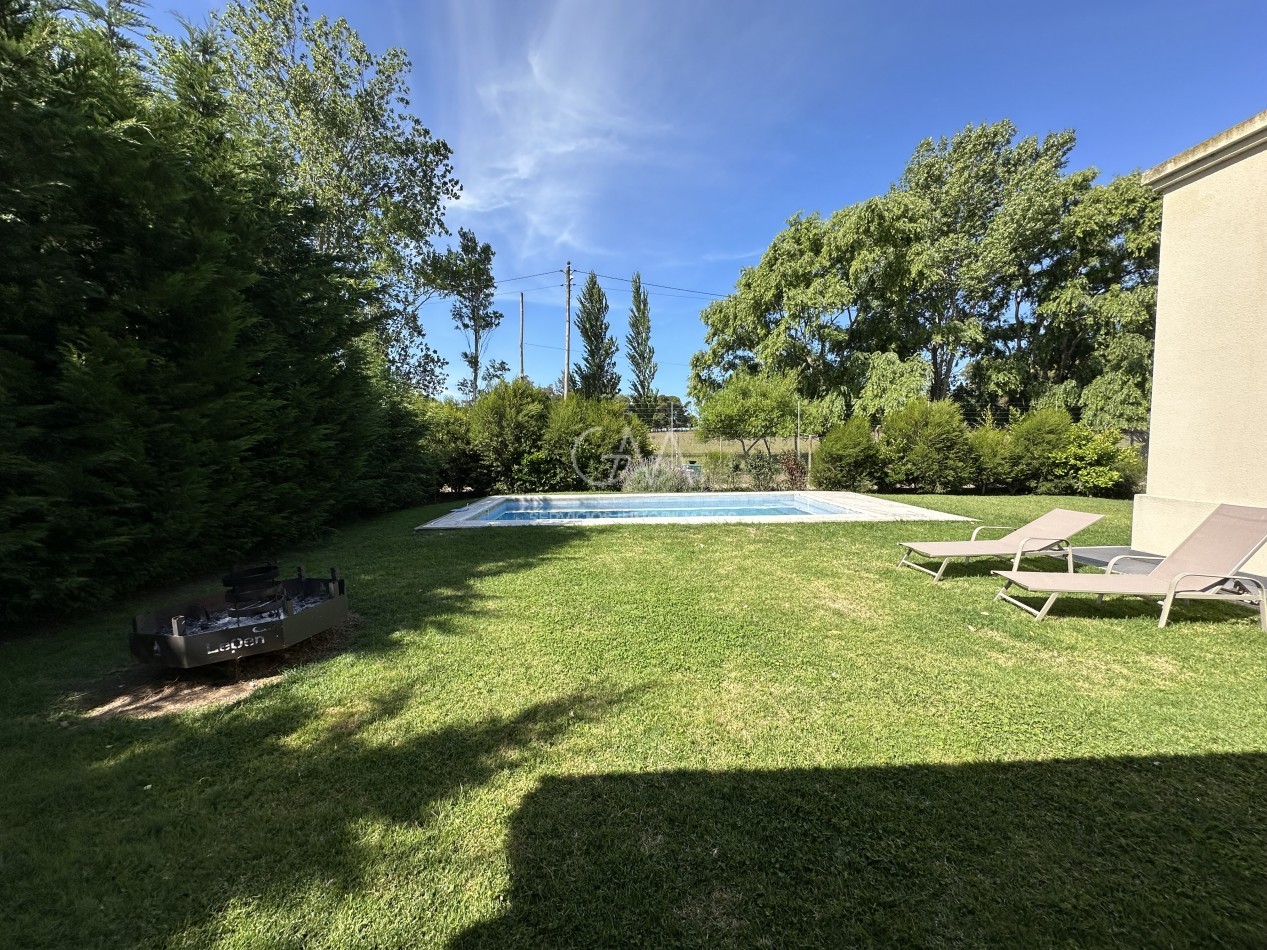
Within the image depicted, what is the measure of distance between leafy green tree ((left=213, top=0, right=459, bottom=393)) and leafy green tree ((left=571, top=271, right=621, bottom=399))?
9293 mm

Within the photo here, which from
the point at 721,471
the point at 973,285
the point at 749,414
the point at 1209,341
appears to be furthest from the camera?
the point at 973,285

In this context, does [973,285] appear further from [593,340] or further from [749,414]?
[593,340]

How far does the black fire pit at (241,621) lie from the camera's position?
109 inches

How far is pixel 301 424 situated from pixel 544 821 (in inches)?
261

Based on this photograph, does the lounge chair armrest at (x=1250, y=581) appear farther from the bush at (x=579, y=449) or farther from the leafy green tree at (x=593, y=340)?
the leafy green tree at (x=593, y=340)

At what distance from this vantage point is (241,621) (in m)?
3.08

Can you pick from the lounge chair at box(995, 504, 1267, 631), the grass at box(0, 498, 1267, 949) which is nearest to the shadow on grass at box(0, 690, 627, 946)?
the grass at box(0, 498, 1267, 949)

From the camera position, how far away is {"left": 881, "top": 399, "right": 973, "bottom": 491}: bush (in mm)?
12742

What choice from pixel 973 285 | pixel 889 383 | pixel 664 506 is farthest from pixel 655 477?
pixel 973 285

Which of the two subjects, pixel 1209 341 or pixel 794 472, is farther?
pixel 794 472

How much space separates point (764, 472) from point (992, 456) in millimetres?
5788

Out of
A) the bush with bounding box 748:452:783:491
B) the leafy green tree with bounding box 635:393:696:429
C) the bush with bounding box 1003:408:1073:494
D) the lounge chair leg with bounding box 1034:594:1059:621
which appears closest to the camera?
the lounge chair leg with bounding box 1034:594:1059:621

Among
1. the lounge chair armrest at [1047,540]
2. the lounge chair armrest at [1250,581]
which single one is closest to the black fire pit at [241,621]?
the lounge chair armrest at [1047,540]

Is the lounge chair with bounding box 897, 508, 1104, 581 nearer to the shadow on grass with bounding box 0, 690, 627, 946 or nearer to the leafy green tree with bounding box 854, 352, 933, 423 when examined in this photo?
the shadow on grass with bounding box 0, 690, 627, 946
